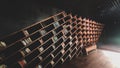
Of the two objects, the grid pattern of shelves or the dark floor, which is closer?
the grid pattern of shelves

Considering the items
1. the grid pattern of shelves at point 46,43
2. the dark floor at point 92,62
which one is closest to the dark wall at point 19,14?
the grid pattern of shelves at point 46,43

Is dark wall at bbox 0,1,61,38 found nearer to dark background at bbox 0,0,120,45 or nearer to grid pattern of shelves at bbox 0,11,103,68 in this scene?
dark background at bbox 0,0,120,45

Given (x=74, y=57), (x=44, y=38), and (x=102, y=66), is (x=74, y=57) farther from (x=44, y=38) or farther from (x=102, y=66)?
(x=44, y=38)

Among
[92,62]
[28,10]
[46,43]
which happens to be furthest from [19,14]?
[92,62]

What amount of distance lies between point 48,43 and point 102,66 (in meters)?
1.66

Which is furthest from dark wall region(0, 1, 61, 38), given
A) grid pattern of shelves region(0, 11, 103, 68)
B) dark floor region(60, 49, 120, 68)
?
dark floor region(60, 49, 120, 68)

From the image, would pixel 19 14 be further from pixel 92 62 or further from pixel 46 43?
pixel 92 62

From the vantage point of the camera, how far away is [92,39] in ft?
18.9

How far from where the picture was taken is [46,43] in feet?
10.8

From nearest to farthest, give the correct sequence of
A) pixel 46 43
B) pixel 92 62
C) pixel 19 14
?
pixel 19 14 → pixel 46 43 → pixel 92 62

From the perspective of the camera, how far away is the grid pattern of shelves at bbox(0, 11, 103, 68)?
2494 mm

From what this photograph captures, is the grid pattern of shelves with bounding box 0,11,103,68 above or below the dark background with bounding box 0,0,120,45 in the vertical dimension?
below

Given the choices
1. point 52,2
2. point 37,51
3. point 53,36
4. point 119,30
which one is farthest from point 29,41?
point 119,30

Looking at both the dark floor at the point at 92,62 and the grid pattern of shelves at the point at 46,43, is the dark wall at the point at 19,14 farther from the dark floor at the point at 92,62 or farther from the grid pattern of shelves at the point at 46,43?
the dark floor at the point at 92,62
